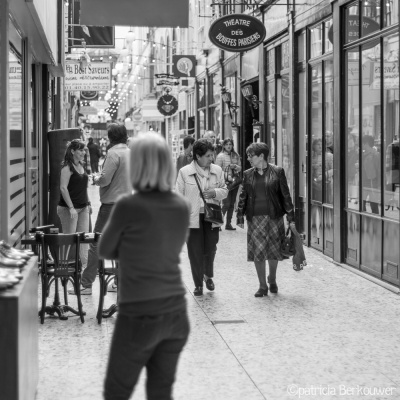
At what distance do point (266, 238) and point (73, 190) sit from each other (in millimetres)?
2605

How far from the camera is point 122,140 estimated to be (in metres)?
9.90

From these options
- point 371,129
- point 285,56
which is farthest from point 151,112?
point 371,129

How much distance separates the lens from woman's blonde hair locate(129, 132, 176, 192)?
4348 mm

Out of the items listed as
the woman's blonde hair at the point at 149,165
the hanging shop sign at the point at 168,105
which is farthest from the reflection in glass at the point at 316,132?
the hanging shop sign at the point at 168,105

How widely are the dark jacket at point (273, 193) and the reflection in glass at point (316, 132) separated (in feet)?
14.1

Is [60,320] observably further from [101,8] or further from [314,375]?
[101,8]

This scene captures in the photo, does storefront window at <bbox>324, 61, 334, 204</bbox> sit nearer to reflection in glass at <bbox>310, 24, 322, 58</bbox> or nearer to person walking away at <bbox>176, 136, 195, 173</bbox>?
reflection in glass at <bbox>310, 24, 322, 58</bbox>

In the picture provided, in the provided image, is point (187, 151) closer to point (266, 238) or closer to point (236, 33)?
point (236, 33)

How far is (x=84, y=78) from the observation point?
2459cm

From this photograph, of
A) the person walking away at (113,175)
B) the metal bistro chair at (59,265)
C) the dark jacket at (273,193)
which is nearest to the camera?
the metal bistro chair at (59,265)

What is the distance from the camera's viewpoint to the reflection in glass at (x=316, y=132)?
14.3m

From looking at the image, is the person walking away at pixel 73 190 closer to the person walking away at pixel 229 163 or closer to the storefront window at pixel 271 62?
the person walking away at pixel 229 163

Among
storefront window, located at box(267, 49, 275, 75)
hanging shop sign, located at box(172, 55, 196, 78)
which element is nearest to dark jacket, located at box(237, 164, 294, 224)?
storefront window, located at box(267, 49, 275, 75)

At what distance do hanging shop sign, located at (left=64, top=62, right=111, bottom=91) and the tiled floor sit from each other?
1405 cm
